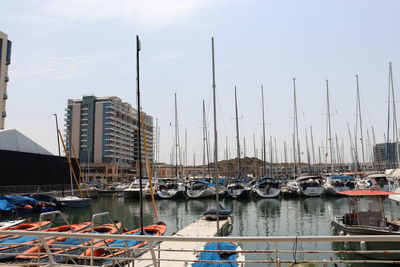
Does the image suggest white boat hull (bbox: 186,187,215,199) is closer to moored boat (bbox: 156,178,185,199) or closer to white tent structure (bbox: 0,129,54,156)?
moored boat (bbox: 156,178,185,199)

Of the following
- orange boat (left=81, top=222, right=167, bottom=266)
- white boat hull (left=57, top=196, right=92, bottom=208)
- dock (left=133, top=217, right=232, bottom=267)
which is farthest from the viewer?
white boat hull (left=57, top=196, right=92, bottom=208)

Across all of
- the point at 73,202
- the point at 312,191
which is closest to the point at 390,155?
the point at 312,191

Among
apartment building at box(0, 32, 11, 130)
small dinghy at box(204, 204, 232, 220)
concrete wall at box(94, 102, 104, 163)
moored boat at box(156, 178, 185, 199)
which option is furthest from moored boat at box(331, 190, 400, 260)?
concrete wall at box(94, 102, 104, 163)

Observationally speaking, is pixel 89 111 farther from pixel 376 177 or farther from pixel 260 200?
pixel 376 177

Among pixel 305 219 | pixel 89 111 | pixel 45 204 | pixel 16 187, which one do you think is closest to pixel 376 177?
pixel 305 219

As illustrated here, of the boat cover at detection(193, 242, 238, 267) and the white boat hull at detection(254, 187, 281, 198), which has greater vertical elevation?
the boat cover at detection(193, 242, 238, 267)

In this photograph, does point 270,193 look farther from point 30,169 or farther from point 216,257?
point 30,169

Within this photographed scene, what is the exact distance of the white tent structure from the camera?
201ft

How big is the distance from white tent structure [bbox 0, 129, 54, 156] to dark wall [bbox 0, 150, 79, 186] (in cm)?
756

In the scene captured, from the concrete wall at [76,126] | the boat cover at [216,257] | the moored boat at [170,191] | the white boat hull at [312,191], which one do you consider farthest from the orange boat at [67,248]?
the concrete wall at [76,126]

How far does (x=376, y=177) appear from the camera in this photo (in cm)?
5247

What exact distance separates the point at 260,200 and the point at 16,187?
40575mm

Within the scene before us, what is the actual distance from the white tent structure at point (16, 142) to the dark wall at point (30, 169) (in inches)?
298

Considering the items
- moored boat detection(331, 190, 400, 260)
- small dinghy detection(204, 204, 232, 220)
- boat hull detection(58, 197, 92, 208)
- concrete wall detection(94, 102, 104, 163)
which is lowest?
boat hull detection(58, 197, 92, 208)
